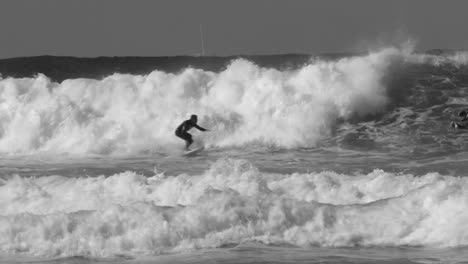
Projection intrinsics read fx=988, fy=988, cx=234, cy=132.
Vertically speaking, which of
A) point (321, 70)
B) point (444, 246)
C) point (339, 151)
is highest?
point (321, 70)

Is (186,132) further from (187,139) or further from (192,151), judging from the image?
(192,151)

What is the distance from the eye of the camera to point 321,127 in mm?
20500

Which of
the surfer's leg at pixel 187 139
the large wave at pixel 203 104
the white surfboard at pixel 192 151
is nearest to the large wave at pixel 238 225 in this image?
the white surfboard at pixel 192 151

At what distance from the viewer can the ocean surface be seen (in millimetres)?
11062

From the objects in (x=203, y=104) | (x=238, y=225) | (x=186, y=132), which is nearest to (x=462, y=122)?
(x=186, y=132)

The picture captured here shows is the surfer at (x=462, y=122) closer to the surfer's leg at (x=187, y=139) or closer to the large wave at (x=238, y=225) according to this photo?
the surfer's leg at (x=187, y=139)

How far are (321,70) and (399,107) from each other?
2.23m

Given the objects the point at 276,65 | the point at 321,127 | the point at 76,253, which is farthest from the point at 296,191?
the point at 276,65

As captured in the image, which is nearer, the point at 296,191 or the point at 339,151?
the point at 296,191

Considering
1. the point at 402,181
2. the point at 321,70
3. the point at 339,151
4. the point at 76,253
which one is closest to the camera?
the point at 76,253

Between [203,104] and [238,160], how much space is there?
774 centimetres

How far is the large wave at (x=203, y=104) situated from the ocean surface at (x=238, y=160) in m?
0.05

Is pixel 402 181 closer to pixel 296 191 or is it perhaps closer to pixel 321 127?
pixel 296 191

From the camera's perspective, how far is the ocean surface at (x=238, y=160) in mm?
11062
